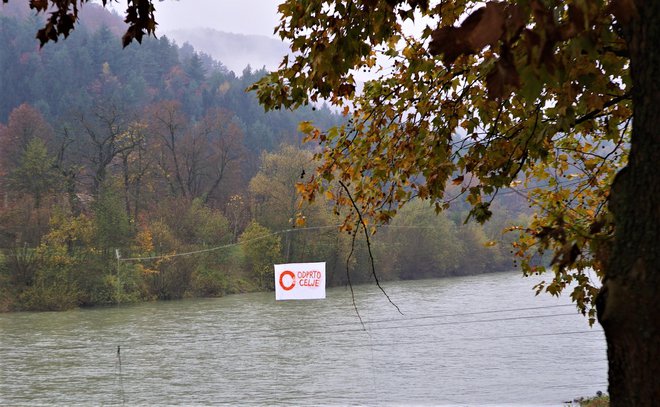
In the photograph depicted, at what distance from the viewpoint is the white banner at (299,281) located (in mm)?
24625

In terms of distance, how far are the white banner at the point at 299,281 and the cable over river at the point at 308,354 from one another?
57.7 inches

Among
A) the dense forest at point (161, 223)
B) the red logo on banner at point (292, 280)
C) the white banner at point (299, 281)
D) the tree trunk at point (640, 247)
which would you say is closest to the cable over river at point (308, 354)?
the white banner at point (299, 281)

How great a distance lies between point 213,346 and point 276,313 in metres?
6.47

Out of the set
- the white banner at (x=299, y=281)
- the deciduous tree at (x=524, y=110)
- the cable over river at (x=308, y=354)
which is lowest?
the cable over river at (x=308, y=354)

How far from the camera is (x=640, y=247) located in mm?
1695

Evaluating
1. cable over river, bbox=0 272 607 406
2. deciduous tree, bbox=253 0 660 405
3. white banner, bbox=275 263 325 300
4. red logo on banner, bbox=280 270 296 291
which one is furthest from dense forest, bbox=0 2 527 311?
deciduous tree, bbox=253 0 660 405

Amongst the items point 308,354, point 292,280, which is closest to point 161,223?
point 292,280

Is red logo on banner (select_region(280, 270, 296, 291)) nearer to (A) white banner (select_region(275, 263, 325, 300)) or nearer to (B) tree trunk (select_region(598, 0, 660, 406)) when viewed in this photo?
(A) white banner (select_region(275, 263, 325, 300))

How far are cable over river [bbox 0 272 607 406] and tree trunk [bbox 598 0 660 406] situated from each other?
1330 cm

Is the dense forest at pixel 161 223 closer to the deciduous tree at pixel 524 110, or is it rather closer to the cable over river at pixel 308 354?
the cable over river at pixel 308 354

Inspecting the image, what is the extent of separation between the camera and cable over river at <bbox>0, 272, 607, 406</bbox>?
688 inches

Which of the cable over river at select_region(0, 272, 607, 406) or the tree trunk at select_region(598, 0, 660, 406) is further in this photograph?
the cable over river at select_region(0, 272, 607, 406)

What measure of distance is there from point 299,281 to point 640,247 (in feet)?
76.3

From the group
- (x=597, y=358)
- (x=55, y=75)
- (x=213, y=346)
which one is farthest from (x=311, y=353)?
(x=55, y=75)
